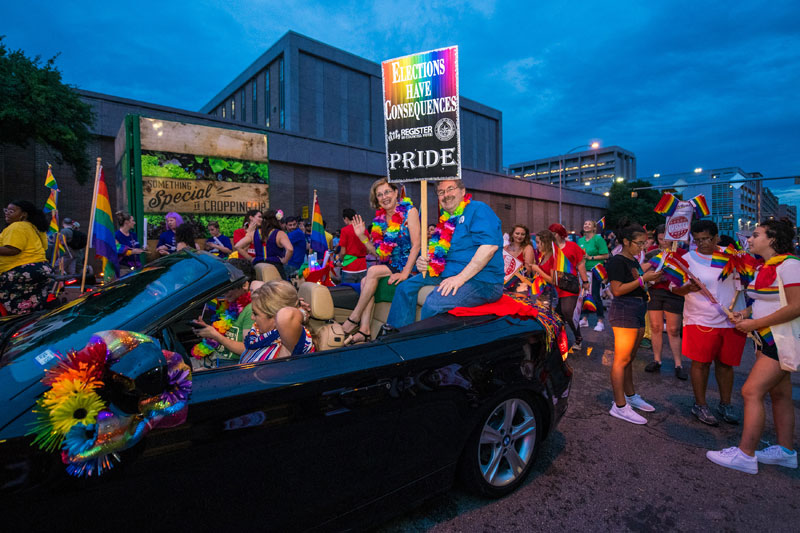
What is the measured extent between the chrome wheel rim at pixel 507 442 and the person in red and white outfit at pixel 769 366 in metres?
1.46

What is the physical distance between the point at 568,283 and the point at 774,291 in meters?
2.87

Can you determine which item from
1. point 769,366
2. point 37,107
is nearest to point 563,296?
point 769,366

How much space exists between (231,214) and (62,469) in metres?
7.47

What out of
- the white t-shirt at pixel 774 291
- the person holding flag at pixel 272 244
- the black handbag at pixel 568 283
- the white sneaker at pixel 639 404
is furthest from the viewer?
the person holding flag at pixel 272 244

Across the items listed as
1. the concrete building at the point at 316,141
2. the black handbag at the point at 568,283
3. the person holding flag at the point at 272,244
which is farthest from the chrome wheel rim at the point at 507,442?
the concrete building at the point at 316,141

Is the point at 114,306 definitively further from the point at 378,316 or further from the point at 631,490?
the point at 631,490

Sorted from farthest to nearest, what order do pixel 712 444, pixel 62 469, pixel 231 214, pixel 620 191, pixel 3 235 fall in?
pixel 620 191 → pixel 231 214 → pixel 3 235 → pixel 712 444 → pixel 62 469

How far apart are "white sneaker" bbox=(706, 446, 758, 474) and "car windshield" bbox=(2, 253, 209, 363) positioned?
3.56m

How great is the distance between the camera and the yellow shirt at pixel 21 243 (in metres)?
4.50

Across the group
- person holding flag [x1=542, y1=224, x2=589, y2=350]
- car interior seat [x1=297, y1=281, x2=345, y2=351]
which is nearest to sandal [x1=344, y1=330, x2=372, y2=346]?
car interior seat [x1=297, y1=281, x2=345, y2=351]

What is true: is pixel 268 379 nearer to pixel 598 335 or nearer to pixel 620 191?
pixel 598 335

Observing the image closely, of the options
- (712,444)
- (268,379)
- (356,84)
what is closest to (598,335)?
(712,444)

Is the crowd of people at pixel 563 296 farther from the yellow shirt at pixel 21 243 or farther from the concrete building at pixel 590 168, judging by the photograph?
the concrete building at pixel 590 168

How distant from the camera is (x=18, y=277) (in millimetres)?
4578
